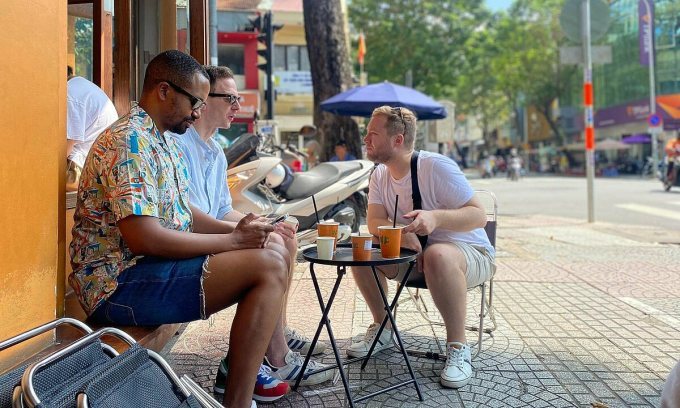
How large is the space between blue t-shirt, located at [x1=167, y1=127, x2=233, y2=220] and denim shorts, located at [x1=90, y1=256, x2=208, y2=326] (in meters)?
0.83

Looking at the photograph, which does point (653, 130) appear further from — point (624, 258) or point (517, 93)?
point (624, 258)

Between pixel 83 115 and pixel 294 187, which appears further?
pixel 294 187

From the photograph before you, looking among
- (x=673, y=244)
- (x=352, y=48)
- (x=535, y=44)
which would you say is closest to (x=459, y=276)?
(x=673, y=244)

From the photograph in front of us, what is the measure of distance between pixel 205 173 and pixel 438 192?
132 cm

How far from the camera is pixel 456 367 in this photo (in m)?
2.94

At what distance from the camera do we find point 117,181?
2.08 metres

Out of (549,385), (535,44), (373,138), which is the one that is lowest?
(549,385)

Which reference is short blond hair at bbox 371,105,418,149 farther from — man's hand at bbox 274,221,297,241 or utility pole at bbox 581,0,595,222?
utility pole at bbox 581,0,595,222

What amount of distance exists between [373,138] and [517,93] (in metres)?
45.6

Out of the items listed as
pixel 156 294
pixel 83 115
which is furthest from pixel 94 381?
pixel 83 115

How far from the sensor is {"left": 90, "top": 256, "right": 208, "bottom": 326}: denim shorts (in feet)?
7.11

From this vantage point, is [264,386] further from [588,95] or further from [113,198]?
[588,95]

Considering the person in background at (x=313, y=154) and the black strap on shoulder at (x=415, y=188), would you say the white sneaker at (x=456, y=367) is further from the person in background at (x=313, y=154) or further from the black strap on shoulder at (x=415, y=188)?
the person in background at (x=313, y=154)

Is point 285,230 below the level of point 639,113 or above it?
below
